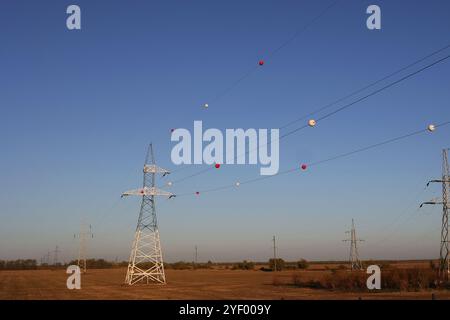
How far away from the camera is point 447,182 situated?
193ft

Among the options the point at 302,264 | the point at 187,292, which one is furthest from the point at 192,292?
the point at 302,264

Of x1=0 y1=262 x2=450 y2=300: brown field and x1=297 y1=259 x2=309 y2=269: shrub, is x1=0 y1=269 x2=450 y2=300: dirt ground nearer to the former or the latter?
x1=0 y1=262 x2=450 y2=300: brown field

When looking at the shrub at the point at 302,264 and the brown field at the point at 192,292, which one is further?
the shrub at the point at 302,264

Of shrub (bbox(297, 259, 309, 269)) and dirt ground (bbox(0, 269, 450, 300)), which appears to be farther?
shrub (bbox(297, 259, 309, 269))

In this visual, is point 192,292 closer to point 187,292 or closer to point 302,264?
point 187,292

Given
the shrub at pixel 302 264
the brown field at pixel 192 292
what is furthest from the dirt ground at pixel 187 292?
the shrub at pixel 302 264

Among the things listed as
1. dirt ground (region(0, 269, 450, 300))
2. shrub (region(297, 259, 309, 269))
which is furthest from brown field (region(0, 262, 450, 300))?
shrub (region(297, 259, 309, 269))

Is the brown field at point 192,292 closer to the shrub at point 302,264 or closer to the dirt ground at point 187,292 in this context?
the dirt ground at point 187,292
